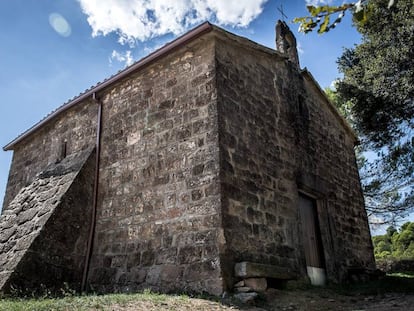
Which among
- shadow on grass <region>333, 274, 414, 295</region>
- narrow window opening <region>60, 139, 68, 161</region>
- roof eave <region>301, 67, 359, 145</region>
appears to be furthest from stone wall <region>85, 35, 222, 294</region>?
roof eave <region>301, 67, 359, 145</region>

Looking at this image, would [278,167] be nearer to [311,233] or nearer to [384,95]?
[311,233]

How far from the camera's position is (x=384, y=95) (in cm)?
1195

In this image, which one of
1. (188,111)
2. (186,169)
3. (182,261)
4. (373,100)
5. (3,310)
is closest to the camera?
→ (3,310)

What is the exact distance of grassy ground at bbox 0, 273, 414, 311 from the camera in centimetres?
485

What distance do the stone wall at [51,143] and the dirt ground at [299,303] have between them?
4706 mm

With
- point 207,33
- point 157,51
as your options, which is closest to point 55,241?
point 157,51

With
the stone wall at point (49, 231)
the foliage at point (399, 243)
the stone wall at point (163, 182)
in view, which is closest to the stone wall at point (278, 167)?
the stone wall at point (163, 182)

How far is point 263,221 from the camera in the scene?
684 centimetres

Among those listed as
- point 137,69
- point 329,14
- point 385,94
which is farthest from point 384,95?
point 329,14

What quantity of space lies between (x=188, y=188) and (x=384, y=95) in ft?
26.5

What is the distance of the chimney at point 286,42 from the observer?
9906 millimetres

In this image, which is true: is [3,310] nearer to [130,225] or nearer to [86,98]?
[130,225]

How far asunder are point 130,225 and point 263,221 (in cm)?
236

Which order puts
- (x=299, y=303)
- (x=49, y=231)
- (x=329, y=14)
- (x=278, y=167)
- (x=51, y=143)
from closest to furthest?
(x=329, y=14), (x=299, y=303), (x=49, y=231), (x=278, y=167), (x=51, y=143)
